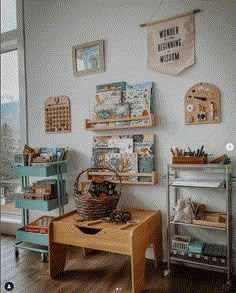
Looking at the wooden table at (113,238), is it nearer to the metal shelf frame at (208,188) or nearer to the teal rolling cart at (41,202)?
the metal shelf frame at (208,188)

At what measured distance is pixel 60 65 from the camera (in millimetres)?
2793

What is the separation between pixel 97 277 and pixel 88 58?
1.91 m

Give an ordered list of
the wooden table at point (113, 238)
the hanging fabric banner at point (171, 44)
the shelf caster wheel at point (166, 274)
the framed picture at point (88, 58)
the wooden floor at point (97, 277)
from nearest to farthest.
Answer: the wooden table at point (113, 238), the wooden floor at point (97, 277), the shelf caster wheel at point (166, 274), the hanging fabric banner at point (171, 44), the framed picture at point (88, 58)

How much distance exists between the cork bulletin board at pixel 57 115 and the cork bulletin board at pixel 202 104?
118cm

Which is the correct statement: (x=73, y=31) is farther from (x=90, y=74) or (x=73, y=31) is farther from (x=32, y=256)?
(x=32, y=256)

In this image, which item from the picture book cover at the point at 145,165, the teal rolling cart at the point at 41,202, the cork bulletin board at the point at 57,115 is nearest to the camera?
the picture book cover at the point at 145,165

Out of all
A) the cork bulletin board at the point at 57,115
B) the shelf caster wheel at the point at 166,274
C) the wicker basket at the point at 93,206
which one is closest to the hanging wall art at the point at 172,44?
the cork bulletin board at the point at 57,115

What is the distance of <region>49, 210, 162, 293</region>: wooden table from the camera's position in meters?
1.82

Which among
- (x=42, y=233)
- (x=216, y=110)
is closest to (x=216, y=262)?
(x=216, y=110)

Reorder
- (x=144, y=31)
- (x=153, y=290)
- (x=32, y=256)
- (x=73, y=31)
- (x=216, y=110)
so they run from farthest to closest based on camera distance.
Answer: (x=73, y=31) → (x=32, y=256) → (x=144, y=31) → (x=216, y=110) → (x=153, y=290)

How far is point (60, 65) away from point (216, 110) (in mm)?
1598

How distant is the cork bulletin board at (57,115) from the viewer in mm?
2746

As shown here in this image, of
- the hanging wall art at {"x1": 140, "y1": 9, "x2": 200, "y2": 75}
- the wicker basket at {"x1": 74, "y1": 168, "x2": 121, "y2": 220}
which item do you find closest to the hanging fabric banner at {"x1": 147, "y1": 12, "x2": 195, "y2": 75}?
the hanging wall art at {"x1": 140, "y1": 9, "x2": 200, "y2": 75}

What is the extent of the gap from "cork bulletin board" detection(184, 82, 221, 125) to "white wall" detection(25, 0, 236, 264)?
0.04 metres
